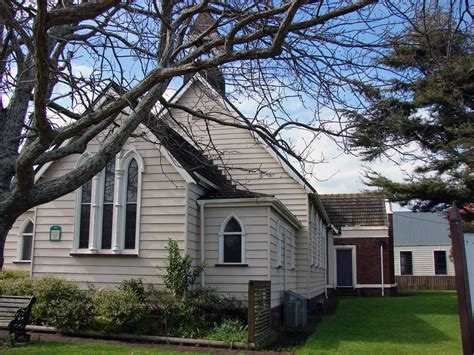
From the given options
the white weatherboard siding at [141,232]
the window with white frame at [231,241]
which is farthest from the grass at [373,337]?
the window with white frame at [231,241]

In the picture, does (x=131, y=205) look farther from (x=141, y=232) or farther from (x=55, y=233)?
(x=55, y=233)

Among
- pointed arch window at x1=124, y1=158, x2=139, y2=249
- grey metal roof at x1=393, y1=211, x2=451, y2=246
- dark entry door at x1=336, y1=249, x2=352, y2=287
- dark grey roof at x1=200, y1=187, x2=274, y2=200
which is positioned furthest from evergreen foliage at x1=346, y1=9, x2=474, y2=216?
grey metal roof at x1=393, y1=211, x2=451, y2=246

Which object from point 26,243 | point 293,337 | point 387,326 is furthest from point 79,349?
point 387,326

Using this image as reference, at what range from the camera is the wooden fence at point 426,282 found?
137 ft

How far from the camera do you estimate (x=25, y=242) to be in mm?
16438

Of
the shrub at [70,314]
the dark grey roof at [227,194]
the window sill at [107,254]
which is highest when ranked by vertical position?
the dark grey roof at [227,194]

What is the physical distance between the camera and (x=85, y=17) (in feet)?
20.6

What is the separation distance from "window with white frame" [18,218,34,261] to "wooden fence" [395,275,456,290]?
110 feet

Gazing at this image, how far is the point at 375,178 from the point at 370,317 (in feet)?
22.4

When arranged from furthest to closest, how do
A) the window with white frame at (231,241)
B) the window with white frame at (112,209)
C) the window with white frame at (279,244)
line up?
the window with white frame at (279,244)
the window with white frame at (231,241)
the window with white frame at (112,209)

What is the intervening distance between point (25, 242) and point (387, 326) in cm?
1129

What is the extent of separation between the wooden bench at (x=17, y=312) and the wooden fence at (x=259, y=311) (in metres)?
4.70

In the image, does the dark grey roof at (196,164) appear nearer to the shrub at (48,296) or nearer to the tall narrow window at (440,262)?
the shrub at (48,296)

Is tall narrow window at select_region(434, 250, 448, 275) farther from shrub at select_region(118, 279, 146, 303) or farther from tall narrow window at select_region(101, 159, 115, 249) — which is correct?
shrub at select_region(118, 279, 146, 303)
